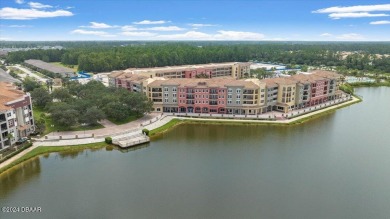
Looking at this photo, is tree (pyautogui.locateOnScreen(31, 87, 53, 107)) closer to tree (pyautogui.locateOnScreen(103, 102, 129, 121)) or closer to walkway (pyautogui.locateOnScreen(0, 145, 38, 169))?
tree (pyautogui.locateOnScreen(103, 102, 129, 121))

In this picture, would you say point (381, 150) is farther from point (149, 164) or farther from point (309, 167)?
point (149, 164)

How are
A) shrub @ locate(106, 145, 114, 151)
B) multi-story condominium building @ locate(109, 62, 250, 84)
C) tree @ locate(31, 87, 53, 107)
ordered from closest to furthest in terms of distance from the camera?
shrub @ locate(106, 145, 114, 151)
tree @ locate(31, 87, 53, 107)
multi-story condominium building @ locate(109, 62, 250, 84)

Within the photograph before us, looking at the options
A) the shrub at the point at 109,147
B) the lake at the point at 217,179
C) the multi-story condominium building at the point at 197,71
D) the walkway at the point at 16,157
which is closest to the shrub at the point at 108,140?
the shrub at the point at 109,147

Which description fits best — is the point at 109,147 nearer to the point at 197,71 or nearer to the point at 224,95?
the point at 224,95

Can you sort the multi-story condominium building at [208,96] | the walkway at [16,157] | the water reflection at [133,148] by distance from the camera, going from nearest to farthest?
the walkway at [16,157], the water reflection at [133,148], the multi-story condominium building at [208,96]

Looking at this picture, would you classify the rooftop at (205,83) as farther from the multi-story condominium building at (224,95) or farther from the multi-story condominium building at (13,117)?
the multi-story condominium building at (13,117)

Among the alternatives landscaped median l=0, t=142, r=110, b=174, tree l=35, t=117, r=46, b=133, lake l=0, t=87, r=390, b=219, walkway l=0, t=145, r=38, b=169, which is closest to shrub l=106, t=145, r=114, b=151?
landscaped median l=0, t=142, r=110, b=174

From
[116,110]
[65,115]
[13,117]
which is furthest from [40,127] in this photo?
[116,110]
